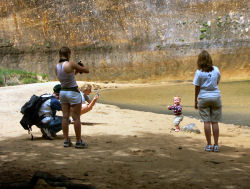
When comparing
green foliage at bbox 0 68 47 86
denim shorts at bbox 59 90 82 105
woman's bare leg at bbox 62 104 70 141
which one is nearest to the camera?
denim shorts at bbox 59 90 82 105

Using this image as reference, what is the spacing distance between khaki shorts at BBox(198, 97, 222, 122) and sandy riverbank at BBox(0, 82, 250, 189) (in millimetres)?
521

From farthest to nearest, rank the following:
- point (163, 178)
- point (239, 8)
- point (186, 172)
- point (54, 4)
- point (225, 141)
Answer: point (54, 4), point (239, 8), point (225, 141), point (186, 172), point (163, 178)

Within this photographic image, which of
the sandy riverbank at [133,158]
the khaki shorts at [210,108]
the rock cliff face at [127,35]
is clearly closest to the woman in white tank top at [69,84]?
the sandy riverbank at [133,158]

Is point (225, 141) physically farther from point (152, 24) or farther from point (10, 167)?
point (152, 24)

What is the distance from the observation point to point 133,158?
177 inches

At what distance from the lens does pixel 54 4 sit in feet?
117

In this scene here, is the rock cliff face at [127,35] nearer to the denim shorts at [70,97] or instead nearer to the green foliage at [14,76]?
the green foliage at [14,76]

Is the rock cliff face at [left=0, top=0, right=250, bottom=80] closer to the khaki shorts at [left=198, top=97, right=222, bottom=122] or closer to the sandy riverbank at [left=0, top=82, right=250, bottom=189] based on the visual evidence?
the sandy riverbank at [left=0, top=82, right=250, bottom=189]

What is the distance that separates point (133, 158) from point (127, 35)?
1201 inches

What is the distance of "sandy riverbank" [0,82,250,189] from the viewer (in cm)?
343

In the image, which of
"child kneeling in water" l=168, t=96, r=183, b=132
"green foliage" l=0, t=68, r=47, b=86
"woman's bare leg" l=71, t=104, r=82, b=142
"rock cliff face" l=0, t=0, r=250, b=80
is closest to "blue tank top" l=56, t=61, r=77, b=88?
"woman's bare leg" l=71, t=104, r=82, b=142

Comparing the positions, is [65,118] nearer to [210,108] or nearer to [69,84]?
[69,84]

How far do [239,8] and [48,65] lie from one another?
66.3 ft

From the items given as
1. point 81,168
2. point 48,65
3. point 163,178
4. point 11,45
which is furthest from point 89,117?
point 11,45
